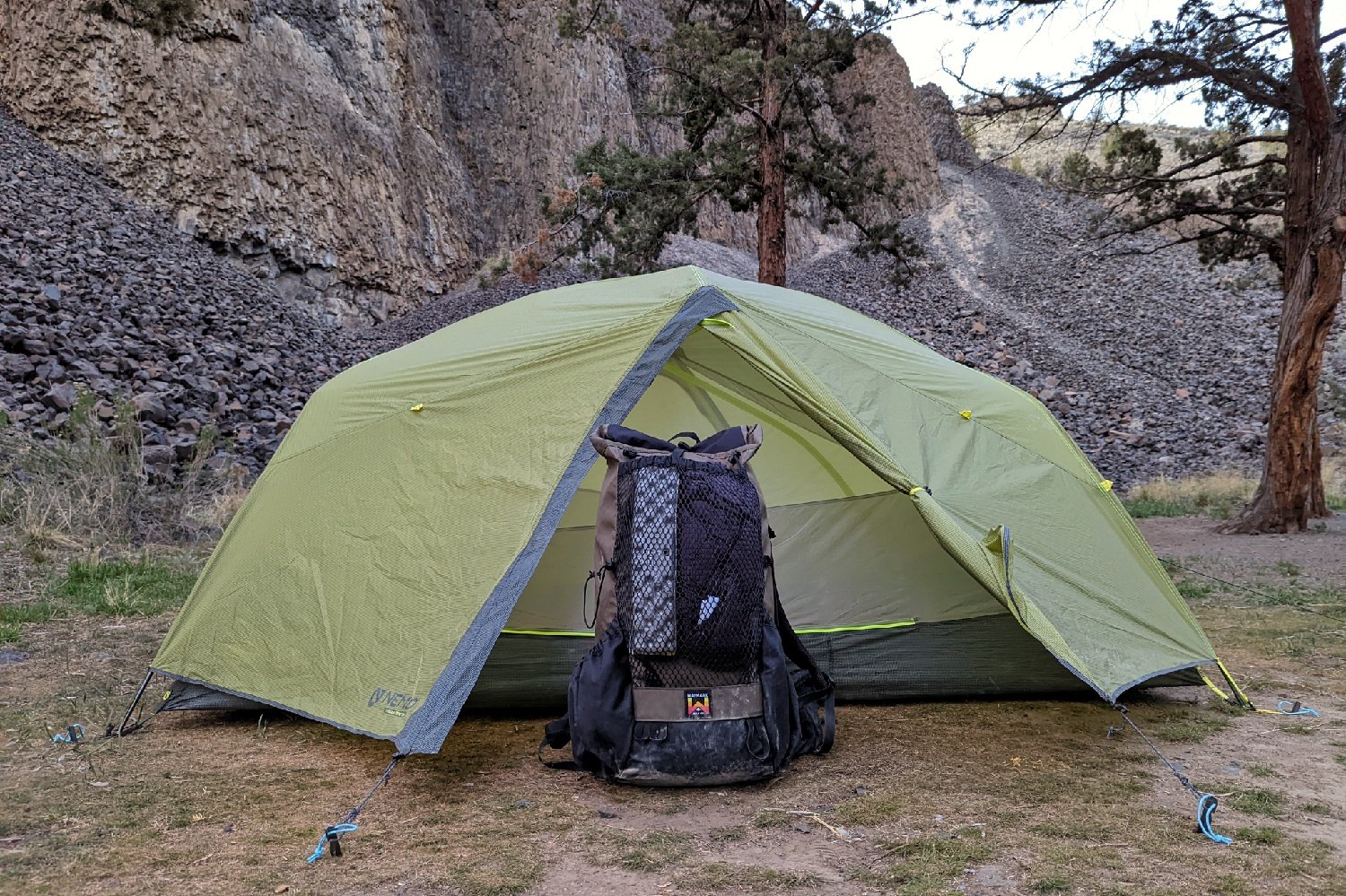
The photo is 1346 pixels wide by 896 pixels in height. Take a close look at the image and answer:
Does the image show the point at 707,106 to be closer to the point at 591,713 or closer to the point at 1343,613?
the point at 1343,613

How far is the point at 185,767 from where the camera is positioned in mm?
3369

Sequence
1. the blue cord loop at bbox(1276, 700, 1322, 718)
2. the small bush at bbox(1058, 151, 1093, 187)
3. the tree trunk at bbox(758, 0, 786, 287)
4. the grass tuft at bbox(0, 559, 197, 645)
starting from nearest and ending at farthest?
the blue cord loop at bbox(1276, 700, 1322, 718) < the grass tuft at bbox(0, 559, 197, 645) < the small bush at bbox(1058, 151, 1093, 187) < the tree trunk at bbox(758, 0, 786, 287)

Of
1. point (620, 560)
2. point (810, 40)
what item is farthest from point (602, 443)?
point (810, 40)

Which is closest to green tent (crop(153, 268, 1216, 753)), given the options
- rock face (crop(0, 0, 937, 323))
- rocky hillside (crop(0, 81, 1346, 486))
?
rocky hillside (crop(0, 81, 1346, 486))

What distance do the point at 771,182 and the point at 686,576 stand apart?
9563 mm

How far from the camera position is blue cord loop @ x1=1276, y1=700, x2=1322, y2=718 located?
394 cm

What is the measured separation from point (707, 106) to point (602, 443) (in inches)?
398

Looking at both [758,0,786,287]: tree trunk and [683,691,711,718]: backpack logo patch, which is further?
[758,0,786,287]: tree trunk

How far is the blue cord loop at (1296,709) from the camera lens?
3938 millimetres

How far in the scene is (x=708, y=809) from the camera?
304 centimetres

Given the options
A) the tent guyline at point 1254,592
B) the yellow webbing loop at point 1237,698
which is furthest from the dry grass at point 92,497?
the tent guyline at point 1254,592

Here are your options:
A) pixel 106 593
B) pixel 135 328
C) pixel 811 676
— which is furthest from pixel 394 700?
pixel 135 328

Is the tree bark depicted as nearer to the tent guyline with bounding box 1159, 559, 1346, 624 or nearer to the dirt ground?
the tent guyline with bounding box 1159, 559, 1346, 624

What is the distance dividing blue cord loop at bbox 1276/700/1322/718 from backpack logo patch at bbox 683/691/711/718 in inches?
94.0
